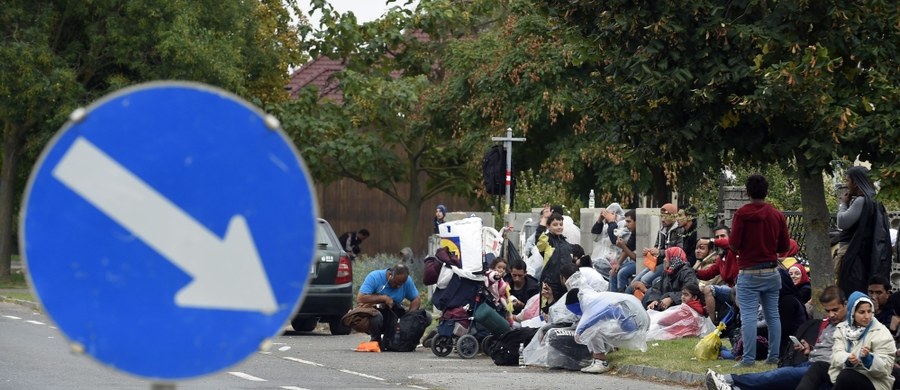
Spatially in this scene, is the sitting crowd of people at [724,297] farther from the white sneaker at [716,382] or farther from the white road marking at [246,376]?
the white road marking at [246,376]

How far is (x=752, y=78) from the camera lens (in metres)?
13.9

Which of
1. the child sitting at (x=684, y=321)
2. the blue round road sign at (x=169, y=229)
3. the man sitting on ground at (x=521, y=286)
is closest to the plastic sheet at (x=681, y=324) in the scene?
the child sitting at (x=684, y=321)

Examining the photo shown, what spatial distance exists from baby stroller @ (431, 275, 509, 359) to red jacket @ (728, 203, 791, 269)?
14.7ft

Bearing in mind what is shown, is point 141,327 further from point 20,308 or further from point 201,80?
point 201,80

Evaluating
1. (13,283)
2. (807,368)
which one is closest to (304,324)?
(807,368)

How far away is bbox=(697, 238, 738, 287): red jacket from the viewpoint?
52.7 feet

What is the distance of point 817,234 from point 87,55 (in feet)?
79.7

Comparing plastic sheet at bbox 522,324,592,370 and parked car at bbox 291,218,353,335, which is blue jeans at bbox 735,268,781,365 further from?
parked car at bbox 291,218,353,335

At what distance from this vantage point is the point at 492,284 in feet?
62.6

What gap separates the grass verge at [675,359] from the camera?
48.4 ft

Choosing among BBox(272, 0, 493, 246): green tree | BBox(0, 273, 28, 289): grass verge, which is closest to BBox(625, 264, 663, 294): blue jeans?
BBox(272, 0, 493, 246): green tree

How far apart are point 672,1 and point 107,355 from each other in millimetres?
11567

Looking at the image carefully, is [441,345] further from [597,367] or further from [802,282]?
[802,282]

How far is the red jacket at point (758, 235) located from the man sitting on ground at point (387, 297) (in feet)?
19.8
